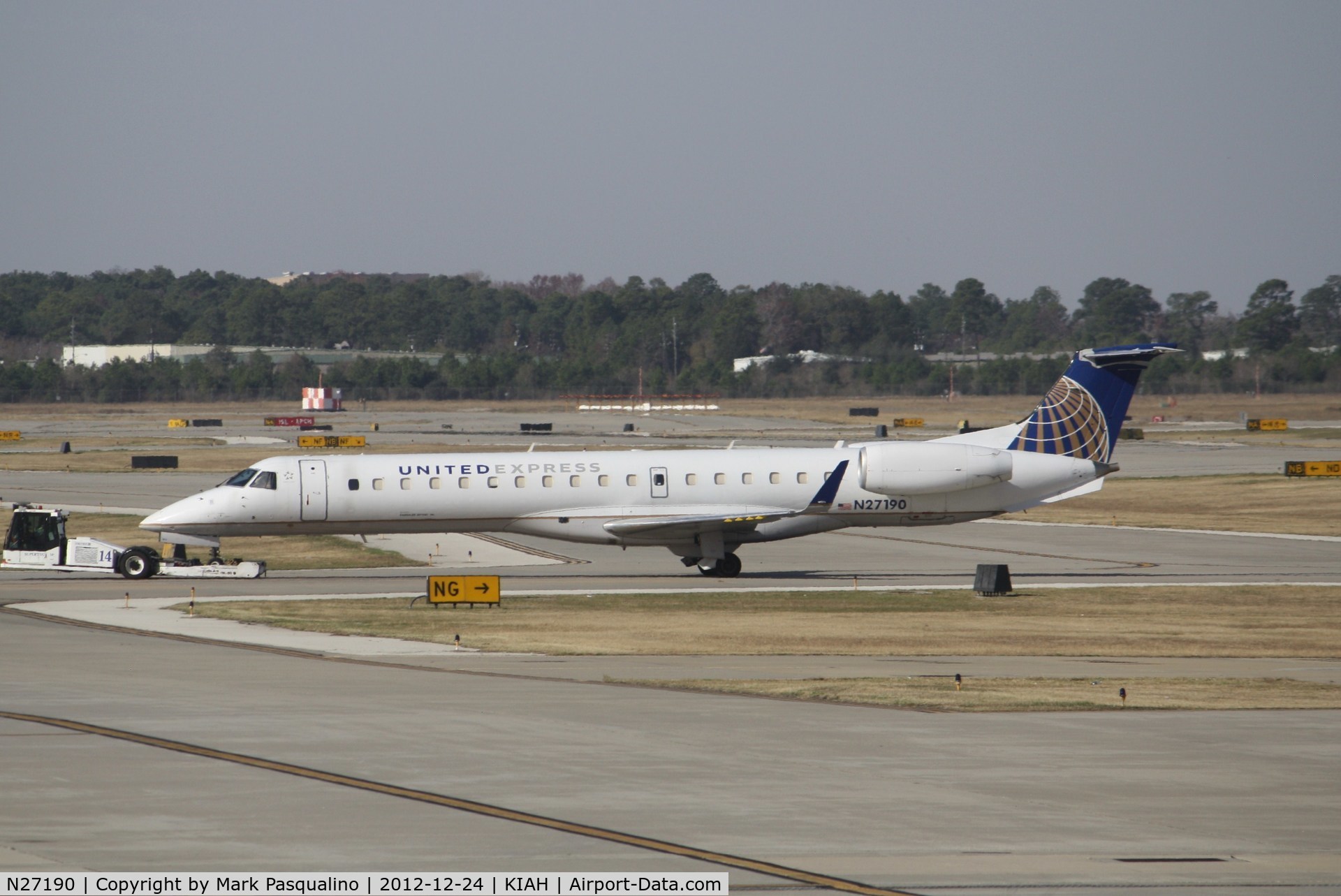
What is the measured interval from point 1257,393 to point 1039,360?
91.1 feet

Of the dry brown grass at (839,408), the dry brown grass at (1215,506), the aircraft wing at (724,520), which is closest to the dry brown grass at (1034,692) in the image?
the aircraft wing at (724,520)

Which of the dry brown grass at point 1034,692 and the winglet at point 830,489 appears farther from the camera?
the winglet at point 830,489

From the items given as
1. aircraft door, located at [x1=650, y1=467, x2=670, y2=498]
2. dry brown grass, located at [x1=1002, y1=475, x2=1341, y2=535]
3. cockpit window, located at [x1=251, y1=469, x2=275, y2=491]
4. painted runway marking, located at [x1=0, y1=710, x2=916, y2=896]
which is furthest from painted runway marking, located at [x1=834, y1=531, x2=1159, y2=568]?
painted runway marking, located at [x1=0, y1=710, x2=916, y2=896]

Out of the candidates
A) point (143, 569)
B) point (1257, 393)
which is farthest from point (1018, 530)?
point (1257, 393)

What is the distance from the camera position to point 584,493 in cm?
3697

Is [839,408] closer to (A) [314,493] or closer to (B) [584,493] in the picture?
(B) [584,493]

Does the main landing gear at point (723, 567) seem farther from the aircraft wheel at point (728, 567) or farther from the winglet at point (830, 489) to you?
the winglet at point (830, 489)

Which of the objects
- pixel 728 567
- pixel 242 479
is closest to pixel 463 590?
pixel 242 479

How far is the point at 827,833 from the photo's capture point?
507 inches

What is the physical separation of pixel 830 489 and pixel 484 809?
24235mm

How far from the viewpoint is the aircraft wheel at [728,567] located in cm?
3800

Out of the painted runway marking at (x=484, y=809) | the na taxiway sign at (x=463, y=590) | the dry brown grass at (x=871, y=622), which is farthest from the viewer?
the na taxiway sign at (x=463, y=590)

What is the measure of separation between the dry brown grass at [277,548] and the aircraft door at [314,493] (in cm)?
361

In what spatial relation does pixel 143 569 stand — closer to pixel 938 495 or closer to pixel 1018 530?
pixel 938 495
